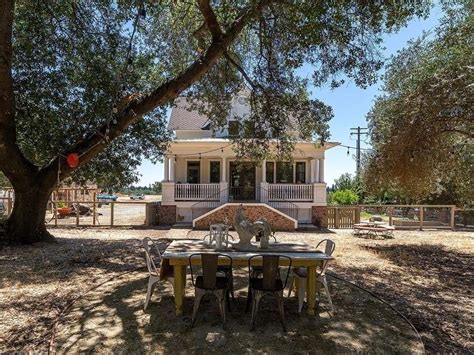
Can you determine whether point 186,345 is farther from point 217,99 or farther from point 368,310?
point 217,99

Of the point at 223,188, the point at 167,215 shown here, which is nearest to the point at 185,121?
the point at 223,188

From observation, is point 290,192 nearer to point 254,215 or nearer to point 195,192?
point 254,215

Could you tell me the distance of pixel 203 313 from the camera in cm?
490

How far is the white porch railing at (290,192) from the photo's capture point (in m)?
17.3

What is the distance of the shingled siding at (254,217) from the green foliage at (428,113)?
16.4ft

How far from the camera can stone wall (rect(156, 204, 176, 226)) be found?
17.1m

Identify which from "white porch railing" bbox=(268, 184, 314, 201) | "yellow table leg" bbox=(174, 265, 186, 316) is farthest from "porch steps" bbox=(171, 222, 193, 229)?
"yellow table leg" bbox=(174, 265, 186, 316)

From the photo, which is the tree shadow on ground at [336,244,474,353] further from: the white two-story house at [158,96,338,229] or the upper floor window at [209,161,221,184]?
the upper floor window at [209,161,221,184]

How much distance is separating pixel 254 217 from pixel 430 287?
31.5 feet

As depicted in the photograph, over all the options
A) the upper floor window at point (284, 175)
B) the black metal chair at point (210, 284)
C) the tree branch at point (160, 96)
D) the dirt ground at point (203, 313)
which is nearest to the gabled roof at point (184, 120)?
the upper floor window at point (284, 175)

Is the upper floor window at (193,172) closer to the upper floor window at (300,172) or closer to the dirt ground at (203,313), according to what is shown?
the upper floor window at (300,172)

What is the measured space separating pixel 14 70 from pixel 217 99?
18.9 ft

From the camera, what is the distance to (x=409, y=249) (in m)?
11.8

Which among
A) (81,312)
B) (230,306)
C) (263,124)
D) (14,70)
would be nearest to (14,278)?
(81,312)
